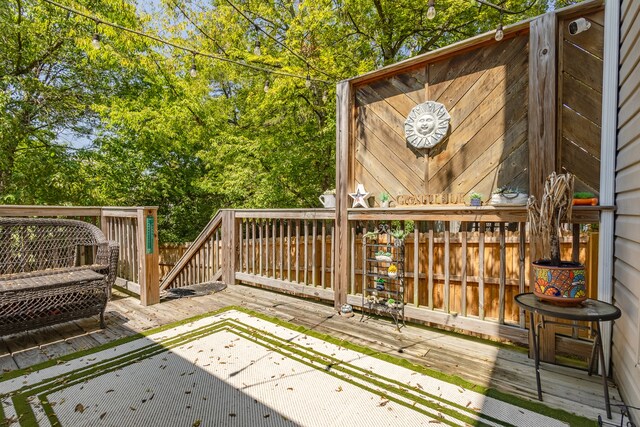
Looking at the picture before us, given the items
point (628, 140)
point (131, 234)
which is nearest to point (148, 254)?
point (131, 234)

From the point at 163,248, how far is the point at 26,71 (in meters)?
5.22

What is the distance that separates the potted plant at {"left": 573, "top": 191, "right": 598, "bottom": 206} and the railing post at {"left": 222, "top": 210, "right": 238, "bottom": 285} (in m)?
3.77

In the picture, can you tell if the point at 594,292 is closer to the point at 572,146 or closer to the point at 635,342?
the point at 635,342

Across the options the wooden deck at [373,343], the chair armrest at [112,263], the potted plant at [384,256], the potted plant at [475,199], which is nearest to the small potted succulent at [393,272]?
the potted plant at [384,256]

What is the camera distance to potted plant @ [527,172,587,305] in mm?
1754

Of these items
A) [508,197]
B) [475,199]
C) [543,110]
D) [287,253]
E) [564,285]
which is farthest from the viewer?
[287,253]

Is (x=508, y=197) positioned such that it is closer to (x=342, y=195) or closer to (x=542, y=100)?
(x=542, y=100)

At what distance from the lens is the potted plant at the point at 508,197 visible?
7.91 feet

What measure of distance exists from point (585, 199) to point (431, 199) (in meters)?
1.14

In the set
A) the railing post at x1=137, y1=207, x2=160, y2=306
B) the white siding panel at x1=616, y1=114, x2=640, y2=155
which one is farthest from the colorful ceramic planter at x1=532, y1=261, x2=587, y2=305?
the railing post at x1=137, y1=207, x2=160, y2=306

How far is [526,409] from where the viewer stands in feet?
5.72

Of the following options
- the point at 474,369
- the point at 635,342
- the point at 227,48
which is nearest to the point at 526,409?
the point at 474,369

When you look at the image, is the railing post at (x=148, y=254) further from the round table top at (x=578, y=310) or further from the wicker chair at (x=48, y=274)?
the round table top at (x=578, y=310)

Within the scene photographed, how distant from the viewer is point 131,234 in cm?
391
